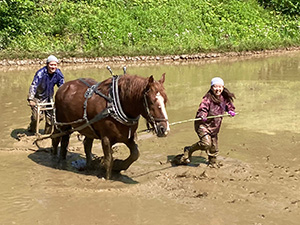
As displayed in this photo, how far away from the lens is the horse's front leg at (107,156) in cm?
638

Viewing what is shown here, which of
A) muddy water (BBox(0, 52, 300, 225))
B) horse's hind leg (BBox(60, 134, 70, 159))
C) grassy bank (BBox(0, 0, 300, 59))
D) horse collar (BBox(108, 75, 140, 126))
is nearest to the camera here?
muddy water (BBox(0, 52, 300, 225))

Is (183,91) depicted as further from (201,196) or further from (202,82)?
(201,196)

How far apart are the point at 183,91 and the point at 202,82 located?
160 centimetres

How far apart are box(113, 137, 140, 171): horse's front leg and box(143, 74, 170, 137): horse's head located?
91 cm

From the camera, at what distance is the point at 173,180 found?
6.50 meters

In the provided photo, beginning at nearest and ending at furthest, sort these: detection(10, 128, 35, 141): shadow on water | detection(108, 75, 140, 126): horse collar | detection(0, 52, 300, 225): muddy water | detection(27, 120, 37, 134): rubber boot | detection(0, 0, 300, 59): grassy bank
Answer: detection(0, 52, 300, 225): muddy water, detection(108, 75, 140, 126): horse collar, detection(10, 128, 35, 141): shadow on water, detection(27, 120, 37, 134): rubber boot, detection(0, 0, 300, 59): grassy bank

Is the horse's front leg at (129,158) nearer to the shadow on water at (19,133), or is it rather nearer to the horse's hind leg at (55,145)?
the horse's hind leg at (55,145)

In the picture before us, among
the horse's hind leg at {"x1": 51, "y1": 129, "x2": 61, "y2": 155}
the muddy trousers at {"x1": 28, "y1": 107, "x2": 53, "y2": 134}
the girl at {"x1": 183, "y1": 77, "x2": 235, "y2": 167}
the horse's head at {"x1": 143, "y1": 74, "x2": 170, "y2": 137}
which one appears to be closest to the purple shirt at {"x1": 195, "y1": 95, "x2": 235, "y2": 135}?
the girl at {"x1": 183, "y1": 77, "x2": 235, "y2": 167}

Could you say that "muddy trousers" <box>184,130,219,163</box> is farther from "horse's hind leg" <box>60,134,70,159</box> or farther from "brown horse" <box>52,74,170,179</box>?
"horse's hind leg" <box>60,134,70,159</box>

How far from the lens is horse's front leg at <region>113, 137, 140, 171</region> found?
21.1 feet

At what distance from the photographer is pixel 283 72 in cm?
1588

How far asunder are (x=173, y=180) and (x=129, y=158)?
2.46ft

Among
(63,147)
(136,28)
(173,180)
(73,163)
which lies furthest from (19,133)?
(136,28)

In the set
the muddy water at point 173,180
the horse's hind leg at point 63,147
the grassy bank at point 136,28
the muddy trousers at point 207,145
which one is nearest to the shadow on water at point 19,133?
the muddy water at point 173,180
